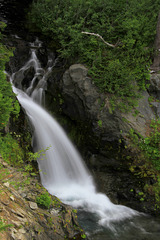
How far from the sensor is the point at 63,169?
24.3 feet

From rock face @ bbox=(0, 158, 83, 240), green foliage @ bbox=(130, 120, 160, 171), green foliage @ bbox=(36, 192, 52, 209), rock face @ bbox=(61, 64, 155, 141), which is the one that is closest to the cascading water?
rock face @ bbox=(61, 64, 155, 141)

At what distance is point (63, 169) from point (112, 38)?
664 cm

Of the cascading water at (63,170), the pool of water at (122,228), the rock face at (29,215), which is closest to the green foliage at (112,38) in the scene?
the cascading water at (63,170)

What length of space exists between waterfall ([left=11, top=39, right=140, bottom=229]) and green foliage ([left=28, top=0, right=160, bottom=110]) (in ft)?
9.20

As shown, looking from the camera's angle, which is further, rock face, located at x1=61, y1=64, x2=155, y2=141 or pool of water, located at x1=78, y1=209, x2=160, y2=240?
rock face, located at x1=61, y1=64, x2=155, y2=141

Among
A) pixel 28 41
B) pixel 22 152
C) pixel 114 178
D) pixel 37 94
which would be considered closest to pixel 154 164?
pixel 114 178

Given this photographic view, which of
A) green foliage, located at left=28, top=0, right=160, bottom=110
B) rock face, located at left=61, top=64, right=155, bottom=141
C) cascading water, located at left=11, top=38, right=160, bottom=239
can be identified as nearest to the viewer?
cascading water, located at left=11, top=38, right=160, bottom=239

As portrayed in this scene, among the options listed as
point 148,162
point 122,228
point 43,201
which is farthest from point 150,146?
point 43,201

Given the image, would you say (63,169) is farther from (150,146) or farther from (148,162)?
(150,146)

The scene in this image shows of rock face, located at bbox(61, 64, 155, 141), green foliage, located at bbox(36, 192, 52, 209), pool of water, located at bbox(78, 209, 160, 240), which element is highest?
rock face, located at bbox(61, 64, 155, 141)

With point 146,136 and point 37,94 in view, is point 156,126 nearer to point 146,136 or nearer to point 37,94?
point 146,136

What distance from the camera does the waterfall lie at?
6.26 m

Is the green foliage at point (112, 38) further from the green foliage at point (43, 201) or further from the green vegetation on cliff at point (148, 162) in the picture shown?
the green foliage at point (43, 201)

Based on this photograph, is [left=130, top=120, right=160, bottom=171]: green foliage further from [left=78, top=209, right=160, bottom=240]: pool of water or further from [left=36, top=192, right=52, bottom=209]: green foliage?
[left=36, top=192, right=52, bottom=209]: green foliage
